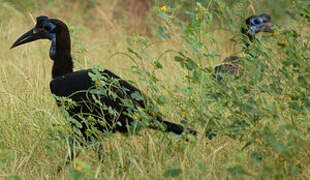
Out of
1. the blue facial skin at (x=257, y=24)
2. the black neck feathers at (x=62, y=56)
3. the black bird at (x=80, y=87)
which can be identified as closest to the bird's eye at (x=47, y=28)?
the black bird at (x=80, y=87)

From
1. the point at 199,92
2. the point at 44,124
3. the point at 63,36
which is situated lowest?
the point at 44,124

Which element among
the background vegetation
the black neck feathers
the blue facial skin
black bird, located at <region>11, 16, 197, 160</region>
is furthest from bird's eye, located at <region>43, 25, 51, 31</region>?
the blue facial skin

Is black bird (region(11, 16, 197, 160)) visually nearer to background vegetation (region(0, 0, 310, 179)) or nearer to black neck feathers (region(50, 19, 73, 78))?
black neck feathers (region(50, 19, 73, 78))

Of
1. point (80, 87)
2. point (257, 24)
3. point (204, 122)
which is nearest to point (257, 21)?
point (257, 24)

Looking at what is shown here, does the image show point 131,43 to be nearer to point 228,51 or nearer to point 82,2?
point 228,51

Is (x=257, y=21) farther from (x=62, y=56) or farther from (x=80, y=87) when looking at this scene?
(x=80, y=87)

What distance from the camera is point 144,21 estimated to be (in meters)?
8.21

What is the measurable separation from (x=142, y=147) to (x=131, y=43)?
11.9 ft

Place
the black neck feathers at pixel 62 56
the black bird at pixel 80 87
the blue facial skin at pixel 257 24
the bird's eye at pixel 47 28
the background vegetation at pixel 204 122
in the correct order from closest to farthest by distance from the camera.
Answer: the background vegetation at pixel 204 122, the black bird at pixel 80 87, the black neck feathers at pixel 62 56, the bird's eye at pixel 47 28, the blue facial skin at pixel 257 24

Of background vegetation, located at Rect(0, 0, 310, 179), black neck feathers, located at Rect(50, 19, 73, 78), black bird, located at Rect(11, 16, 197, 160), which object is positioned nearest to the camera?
background vegetation, located at Rect(0, 0, 310, 179)

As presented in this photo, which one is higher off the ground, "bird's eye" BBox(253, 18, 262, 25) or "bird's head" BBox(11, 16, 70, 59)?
"bird's head" BBox(11, 16, 70, 59)

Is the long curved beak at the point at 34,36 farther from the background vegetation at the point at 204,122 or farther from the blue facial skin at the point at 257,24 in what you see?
the blue facial skin at the point at 257,24

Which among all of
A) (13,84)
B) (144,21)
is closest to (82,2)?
(144,21)

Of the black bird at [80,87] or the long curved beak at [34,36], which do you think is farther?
the long curved beak at [34,36]
